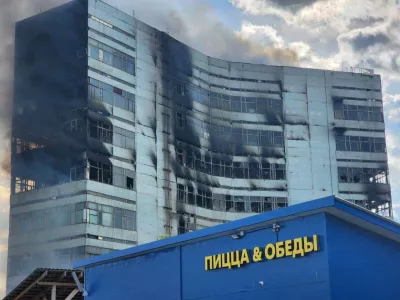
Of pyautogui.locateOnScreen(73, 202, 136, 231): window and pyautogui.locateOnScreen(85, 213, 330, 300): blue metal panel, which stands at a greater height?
pyautogui.locateOnScreen(73, 202, 136, 231): window

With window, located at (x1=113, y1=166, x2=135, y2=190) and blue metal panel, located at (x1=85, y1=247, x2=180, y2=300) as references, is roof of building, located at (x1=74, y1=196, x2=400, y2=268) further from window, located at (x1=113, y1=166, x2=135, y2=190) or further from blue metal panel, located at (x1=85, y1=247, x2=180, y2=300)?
window, located at (x1=113, y1=166, x2=135, y2=190)

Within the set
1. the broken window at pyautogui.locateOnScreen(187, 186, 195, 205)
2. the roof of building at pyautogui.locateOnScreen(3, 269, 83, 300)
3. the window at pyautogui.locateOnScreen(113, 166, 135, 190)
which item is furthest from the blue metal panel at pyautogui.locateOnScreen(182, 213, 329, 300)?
the broken window at pyautogui.locateOnScreen(187, 186, 195, 205)

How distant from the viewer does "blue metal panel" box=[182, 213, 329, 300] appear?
18875 mm

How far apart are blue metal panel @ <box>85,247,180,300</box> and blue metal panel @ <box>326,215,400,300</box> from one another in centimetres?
700

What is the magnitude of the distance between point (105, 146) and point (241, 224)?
43.3 m

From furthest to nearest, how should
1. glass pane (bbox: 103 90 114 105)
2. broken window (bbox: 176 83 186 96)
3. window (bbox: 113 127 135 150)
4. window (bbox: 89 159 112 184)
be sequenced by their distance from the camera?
broken window (bbox: 176 83 186 96) < window (bbox: 113 127 135 150) < glass pane (bbox: 103 90 114 105) < window (bbox: 89 159 112 184)

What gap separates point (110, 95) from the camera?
6450 centimetres

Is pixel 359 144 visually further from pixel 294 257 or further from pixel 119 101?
pixel 294 257

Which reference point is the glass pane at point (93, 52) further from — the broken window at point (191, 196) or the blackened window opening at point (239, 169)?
the broken window at point (191, 196)

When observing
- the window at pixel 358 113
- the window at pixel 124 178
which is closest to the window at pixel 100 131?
the window at pixel 124 178

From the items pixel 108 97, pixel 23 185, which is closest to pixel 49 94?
pixel 108 97

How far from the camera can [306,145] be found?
80688mm

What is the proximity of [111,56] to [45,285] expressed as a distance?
36.8 m

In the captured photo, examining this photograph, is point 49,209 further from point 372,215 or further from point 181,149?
point 372,215
